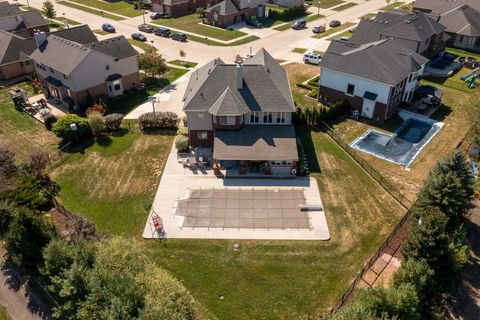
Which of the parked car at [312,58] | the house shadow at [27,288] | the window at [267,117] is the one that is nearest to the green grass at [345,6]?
the parked car at [312,58]

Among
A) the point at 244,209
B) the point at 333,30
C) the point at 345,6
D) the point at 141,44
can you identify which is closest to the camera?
the point at 244,209

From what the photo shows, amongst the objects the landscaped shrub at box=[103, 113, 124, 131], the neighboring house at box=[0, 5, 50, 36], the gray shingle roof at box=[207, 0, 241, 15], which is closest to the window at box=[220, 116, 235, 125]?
the landscaped shrub at box=[103, 113, 124, 131]

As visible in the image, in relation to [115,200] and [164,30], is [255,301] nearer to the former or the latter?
[115,200]

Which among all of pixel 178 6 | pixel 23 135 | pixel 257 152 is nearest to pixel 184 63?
pixel 23 135

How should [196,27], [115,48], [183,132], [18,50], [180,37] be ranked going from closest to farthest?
1. [183,132]
2. [115,48]
3. [18,50]
4. [180,37]
5. [196,27]

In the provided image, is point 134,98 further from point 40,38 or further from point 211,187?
point 211,187

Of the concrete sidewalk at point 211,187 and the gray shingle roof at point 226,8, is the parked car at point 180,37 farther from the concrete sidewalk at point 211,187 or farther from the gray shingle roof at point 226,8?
the concrete sidewalk at point 211,187
